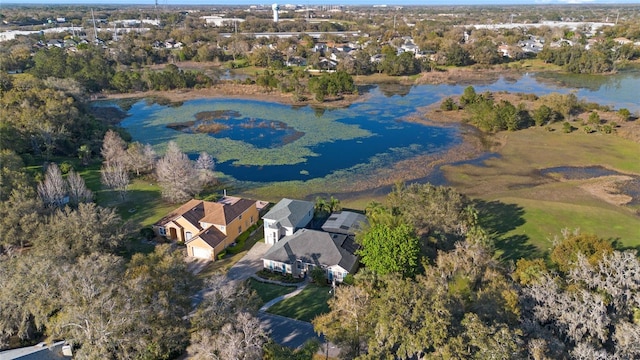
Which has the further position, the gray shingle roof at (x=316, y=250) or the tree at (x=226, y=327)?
the gray shingle roof at (x=316, y=250)

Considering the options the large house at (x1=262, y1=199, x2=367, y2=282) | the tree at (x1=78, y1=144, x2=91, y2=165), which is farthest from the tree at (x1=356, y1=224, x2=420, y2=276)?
the tree at (x1=78, y1=144, x2=91, y2=165)

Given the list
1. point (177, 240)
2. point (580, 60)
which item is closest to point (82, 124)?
point (177, 240)

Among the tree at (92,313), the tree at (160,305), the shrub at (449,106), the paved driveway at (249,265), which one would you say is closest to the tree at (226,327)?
the tree at (160,305)

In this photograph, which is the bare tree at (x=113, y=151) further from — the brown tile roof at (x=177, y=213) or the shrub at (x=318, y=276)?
the shrub at (x=318, y=276)

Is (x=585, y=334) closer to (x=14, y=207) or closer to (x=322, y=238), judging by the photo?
(x=322, y=238)

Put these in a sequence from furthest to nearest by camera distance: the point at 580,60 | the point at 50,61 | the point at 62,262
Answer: the point at 580,60, the point at 50,61, the point at 62,262

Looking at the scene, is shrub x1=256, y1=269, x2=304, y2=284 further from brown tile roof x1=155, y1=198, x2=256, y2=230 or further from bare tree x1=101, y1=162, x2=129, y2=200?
bare tree x1=101, y1=162, x2=129, y2=200

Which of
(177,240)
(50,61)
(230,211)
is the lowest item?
(177,240)
